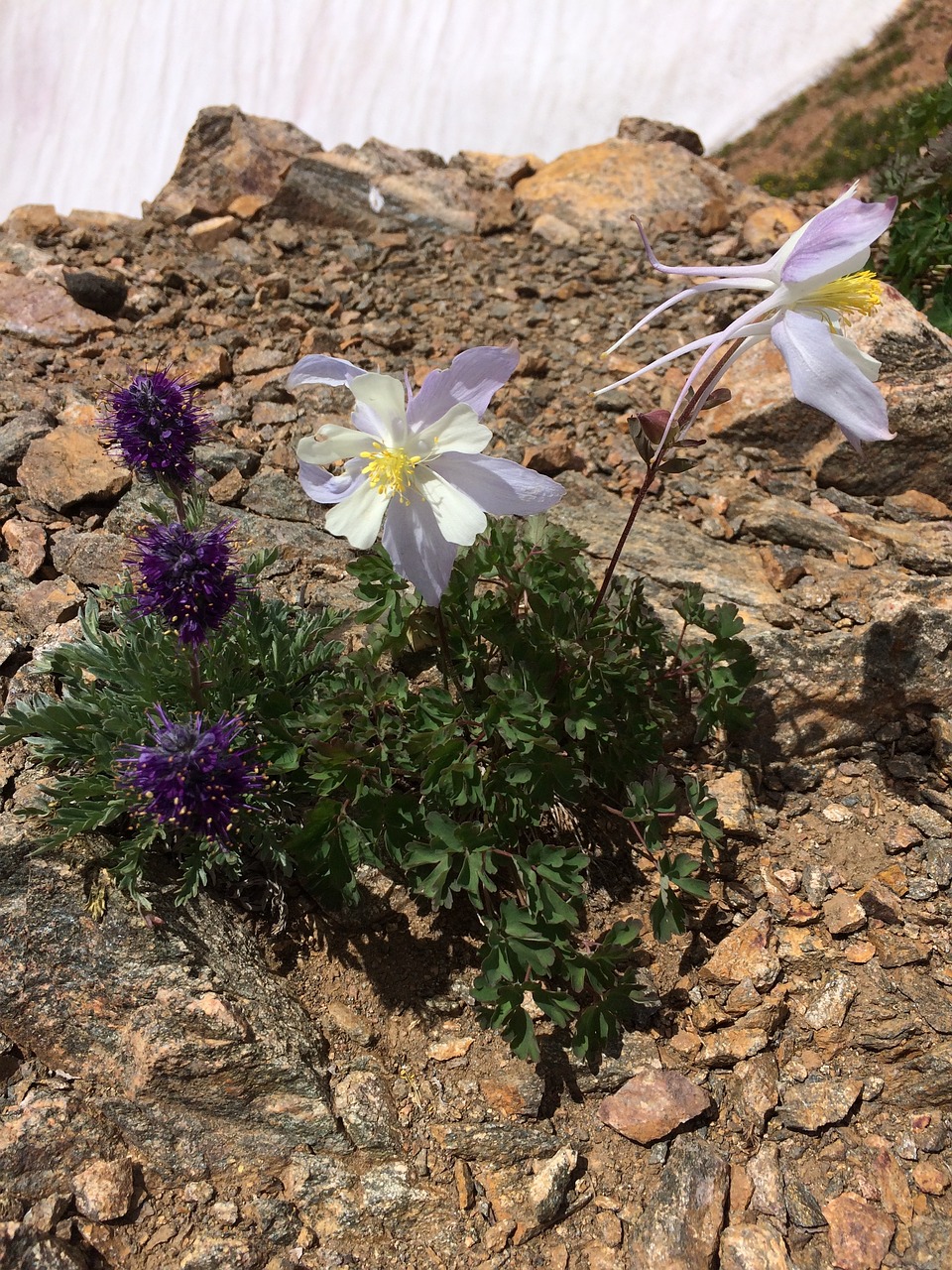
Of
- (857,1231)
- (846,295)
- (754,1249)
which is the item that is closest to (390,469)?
(846,295)

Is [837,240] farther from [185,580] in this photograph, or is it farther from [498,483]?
[185,580]

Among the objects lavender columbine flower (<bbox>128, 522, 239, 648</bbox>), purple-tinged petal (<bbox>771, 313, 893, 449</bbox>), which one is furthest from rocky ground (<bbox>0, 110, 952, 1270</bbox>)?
purple-tinged petal (<bbox>771, 313, 893, 449</bbox>)

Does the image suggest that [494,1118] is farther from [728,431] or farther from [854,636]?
[728,431]

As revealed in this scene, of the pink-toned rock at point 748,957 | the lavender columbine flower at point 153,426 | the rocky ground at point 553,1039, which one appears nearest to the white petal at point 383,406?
the lavender columbine flower at point 153,426

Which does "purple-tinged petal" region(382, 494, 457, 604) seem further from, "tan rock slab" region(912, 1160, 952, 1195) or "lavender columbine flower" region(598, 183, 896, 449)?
"tan rock slab" region(912, 1160, 952, 1195)

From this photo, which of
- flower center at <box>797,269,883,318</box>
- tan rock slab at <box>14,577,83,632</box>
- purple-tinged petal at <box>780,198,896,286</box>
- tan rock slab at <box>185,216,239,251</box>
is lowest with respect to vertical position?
tan rock slab at <box>14,577,83,632</box>

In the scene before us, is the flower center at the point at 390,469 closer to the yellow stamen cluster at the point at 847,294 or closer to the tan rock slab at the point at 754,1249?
the yellow stamen cluster at the point at 847,294
